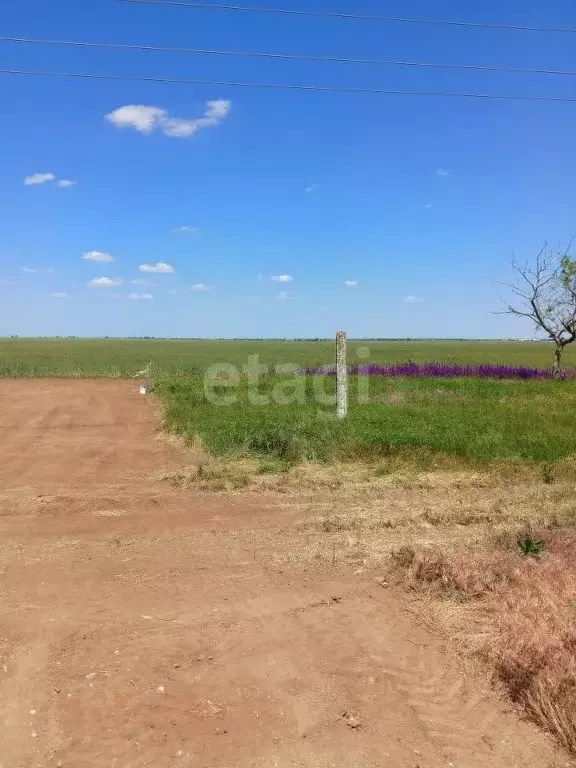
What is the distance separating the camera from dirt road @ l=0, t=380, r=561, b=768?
2.78 metres

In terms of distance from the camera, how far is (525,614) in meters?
3.96

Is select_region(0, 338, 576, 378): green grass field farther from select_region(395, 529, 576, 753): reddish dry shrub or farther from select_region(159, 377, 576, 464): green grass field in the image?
select_region(395, 529, 576, 753): reddish dry shrub

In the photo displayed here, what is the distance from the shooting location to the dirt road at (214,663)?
2.78 metres

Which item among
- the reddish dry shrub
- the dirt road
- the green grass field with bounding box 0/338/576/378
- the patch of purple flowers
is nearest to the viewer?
the dirt road

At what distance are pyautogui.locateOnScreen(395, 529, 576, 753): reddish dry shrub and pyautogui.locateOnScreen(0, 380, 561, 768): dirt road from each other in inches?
6.7

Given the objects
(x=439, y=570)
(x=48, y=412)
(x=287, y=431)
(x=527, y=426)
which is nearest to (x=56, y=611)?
(x=439, y=570)

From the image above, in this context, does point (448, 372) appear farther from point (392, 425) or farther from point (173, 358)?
point (173, 358)

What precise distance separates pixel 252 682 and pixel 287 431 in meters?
7.13

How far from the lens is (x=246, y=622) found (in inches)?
156

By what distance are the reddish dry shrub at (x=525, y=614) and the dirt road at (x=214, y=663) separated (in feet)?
0.56

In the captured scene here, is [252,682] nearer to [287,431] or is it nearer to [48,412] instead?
[287,431]

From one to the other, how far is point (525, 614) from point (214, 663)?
6.89 ft

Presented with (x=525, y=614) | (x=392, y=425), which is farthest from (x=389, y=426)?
(x=525, y=614)

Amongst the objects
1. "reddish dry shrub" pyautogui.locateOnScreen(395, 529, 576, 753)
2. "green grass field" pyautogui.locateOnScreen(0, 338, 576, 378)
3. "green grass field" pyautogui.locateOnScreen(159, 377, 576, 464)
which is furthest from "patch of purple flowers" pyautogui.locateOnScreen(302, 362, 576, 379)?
"reddish dry shrub" pyautogui.locateOnScreen(395, 529, 576, 753)
